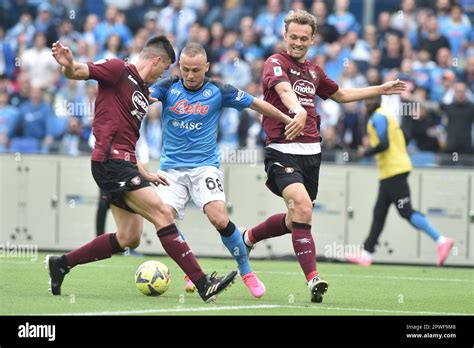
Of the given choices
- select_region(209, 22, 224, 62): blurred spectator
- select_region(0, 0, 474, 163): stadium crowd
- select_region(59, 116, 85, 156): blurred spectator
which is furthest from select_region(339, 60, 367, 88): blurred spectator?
select_region(59, 116, 85, 156): blurred spectator

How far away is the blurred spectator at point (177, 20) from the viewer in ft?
70.1

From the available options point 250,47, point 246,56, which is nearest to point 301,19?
point 246,56

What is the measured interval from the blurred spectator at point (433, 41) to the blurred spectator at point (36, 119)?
6.72 m

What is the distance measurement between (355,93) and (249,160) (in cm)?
564

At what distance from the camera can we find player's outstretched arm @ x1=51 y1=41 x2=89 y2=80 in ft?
28.8

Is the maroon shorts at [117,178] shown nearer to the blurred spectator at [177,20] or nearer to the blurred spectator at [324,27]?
the blurred spectator at [324,27]

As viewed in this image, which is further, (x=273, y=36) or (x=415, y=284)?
(x=273, y=36)

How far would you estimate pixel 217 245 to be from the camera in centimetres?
A: 1650

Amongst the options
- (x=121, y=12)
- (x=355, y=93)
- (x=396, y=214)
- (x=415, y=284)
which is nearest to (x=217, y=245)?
(x=396, y=214)

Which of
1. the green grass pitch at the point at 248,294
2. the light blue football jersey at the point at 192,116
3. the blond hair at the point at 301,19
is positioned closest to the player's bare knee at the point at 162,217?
the green grass pitch at the point at 248,294

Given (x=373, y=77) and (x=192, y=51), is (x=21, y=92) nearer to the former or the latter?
(x=373, y=77)

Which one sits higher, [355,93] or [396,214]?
[355,93]
